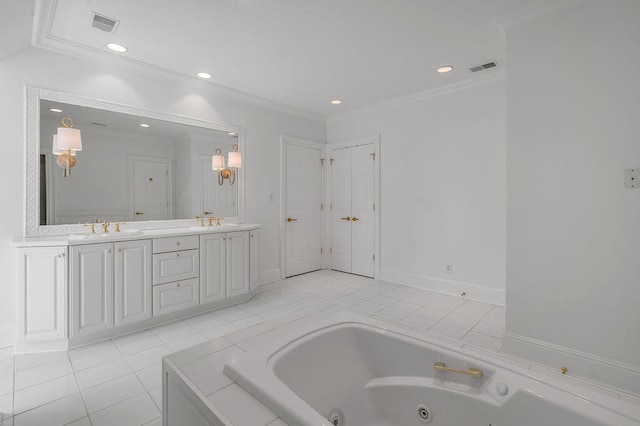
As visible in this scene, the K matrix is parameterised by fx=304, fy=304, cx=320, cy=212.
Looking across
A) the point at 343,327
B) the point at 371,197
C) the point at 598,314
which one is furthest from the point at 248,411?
the point at 371,197

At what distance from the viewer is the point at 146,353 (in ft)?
7.77

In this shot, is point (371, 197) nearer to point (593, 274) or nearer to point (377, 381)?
point (593, 274)

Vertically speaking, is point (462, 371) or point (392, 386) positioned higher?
point (462, 371)

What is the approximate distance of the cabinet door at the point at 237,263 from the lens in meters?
3.37

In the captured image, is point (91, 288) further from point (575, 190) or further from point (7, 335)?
point (575, 190)

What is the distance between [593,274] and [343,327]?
1701 millimetres

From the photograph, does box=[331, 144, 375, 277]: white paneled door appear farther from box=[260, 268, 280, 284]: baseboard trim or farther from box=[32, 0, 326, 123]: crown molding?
box=[32, 0, 326, 123]: crown molding

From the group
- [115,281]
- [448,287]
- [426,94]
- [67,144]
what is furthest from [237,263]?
[426,94]

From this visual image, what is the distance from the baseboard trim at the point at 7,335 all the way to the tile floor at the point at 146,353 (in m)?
0.10

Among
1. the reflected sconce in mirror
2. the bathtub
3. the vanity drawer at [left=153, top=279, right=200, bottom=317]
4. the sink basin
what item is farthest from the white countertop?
the bathtub

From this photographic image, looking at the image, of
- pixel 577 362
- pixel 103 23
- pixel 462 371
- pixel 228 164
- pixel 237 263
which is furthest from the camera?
pixel 228 164

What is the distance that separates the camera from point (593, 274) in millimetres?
2006

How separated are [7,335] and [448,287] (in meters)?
4.33

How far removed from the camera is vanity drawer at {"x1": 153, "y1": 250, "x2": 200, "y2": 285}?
282cm
